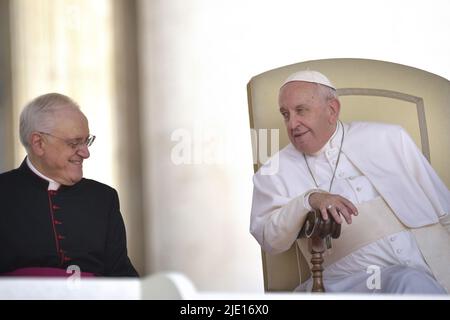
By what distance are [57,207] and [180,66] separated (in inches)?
39.5

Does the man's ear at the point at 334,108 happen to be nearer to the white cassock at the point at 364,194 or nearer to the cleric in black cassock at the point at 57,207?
the white cassock at the point at 364,194

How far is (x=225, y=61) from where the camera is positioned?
610 cm

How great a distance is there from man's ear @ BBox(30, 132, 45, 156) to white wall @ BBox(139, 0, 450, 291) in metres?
0.56

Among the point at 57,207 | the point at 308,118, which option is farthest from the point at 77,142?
the point at 308,118

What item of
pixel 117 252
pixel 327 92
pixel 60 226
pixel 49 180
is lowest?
pixel 117 252

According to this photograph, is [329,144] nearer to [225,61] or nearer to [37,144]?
[225,61]

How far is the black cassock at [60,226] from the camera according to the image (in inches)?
234

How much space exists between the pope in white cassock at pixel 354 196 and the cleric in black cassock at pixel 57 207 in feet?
2.63

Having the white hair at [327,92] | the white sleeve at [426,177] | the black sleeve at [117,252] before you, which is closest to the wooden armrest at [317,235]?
the white sleeve at [426,177]

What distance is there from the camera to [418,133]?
606cm

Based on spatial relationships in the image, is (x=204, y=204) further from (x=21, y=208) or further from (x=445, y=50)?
(x=445, y=50)

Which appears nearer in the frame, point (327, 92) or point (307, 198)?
point (307, 198)

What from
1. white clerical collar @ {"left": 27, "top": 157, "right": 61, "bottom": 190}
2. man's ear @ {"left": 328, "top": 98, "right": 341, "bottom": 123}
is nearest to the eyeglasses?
white clerical collar @ {"left": 27, "top": 157, "right": 61, "bottom": 190}
